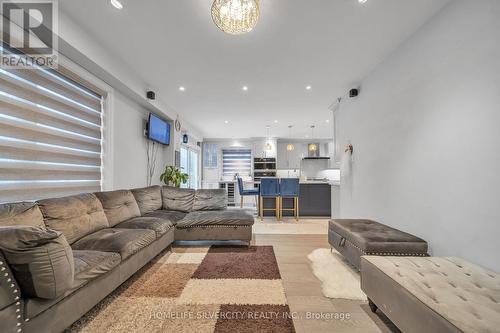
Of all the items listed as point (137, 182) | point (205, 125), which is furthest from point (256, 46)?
point (205, 125)

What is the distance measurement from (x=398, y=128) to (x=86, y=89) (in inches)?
160

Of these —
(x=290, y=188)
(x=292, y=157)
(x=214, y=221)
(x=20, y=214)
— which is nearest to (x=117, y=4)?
(x=20, y=214)

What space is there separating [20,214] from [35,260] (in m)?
0.75

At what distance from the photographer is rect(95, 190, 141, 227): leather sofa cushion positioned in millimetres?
2597

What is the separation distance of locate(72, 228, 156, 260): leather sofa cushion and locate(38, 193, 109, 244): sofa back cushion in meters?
0.09

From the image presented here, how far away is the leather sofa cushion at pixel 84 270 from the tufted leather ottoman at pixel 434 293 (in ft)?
6.69

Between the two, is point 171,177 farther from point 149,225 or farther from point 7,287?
point 7,287

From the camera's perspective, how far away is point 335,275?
2.33m

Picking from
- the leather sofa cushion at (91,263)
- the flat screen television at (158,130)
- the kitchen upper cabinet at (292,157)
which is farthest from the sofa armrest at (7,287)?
the kitchen upper cabinet at (292,157)

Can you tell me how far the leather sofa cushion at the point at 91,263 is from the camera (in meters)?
1.46

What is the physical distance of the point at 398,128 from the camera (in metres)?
2.63

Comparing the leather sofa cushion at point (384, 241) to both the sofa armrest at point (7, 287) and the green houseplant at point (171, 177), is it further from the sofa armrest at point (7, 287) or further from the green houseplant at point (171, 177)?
the green houseplant at point (171, 177)

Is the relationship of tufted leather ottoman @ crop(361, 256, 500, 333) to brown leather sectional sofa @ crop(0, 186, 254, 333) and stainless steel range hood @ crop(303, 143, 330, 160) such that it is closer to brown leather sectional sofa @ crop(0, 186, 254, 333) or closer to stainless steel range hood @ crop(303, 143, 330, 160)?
brown leather sectional sofa @ crop(0, 186, 254, 333)
